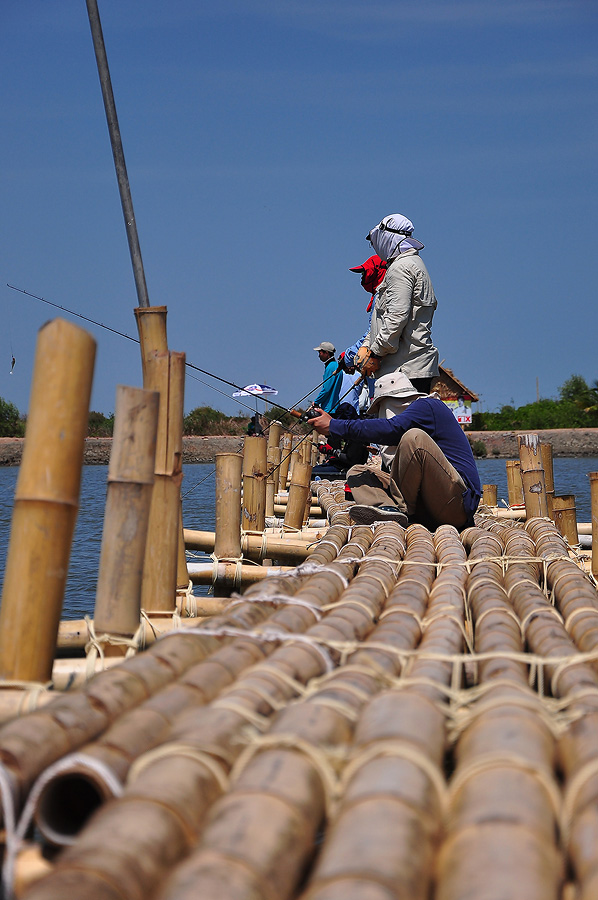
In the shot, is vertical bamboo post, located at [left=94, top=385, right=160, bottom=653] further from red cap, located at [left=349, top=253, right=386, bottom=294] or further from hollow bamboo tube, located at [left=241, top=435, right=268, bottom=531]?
red cap, located at [left=349, top=253, right=386, bottom=294]

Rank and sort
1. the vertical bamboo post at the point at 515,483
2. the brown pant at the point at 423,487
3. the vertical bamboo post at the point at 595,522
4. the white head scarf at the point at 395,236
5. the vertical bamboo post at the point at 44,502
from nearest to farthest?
the vertical bamboo post at the point at 44,502, the brown pant at the point at 423,487, the vertical bamboo post at the point at 595,522, the white head scarf at the point at 395,236, the vertical bamboo post at the point at 515,483

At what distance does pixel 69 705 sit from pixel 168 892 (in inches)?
32.8

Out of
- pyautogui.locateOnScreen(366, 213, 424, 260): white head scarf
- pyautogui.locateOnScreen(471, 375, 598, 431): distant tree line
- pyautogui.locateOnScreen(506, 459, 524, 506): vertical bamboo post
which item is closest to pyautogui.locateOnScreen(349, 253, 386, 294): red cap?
pyautogui.locateOnScreen(366, 213, 424, 260): white head scarf

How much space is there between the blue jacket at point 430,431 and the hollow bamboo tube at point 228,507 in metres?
0.76

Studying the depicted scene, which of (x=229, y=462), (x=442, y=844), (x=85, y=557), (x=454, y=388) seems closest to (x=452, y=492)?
(x=229, y=462)

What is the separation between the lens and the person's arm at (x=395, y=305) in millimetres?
6469

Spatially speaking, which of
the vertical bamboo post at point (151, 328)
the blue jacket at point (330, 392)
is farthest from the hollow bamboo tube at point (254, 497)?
the blue jacket at point (330, 392)

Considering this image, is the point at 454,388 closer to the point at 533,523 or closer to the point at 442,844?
the point at 533,523

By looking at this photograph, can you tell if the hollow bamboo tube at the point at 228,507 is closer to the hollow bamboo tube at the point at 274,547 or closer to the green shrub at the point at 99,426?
the hollow bamboo tube at the point at 274,547

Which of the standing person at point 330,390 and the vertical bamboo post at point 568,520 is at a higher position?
the standing person at point 330,390

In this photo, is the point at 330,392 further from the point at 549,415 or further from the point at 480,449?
the point at 549,415

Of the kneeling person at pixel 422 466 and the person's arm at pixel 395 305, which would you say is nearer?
the kneeling person at pixel 422 466

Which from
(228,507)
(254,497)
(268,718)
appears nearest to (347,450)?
(254,497)

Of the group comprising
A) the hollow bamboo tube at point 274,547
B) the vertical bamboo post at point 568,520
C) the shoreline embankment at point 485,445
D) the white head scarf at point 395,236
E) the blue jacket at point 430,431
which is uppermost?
the shoreline embankment at point 485,445
